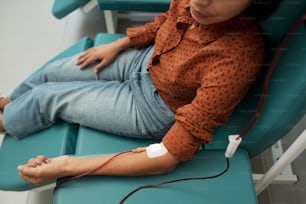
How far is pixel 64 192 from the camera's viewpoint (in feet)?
2.93

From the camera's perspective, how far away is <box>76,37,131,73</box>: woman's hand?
110 cm

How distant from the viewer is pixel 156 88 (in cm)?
97

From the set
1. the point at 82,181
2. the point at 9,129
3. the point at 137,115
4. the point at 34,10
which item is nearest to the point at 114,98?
the point at 137,115

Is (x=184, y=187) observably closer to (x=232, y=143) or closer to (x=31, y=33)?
(x=232, y=143)

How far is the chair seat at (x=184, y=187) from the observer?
88 centimetres

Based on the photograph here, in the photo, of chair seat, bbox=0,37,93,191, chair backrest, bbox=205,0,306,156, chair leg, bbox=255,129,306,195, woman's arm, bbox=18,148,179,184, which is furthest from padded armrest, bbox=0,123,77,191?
chair leg, bbox=255,129,306,195

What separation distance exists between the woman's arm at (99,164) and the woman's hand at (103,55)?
1.17 ft

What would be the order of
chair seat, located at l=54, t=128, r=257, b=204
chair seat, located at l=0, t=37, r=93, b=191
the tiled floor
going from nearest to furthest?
chair seat, located at l=54, t=128, r=257, b=204 → chair seat, located at l=0, t=37, r=93, b=191 → the tiled floor

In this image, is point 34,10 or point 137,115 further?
point 34,10

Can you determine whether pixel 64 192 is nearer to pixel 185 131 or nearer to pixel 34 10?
pixel 185 131

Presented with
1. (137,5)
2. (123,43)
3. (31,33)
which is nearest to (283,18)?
(123,43)

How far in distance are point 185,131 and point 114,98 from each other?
0.32 m

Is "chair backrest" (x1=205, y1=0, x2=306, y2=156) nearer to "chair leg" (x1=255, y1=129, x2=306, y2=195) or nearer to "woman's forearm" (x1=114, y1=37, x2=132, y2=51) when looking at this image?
"chair leg" (x1=255, y1=129, x2=306, y2=195)

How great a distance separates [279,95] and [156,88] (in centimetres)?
36
